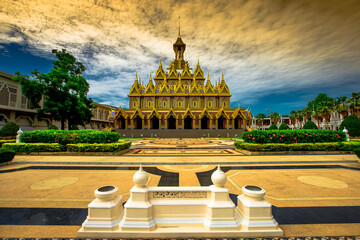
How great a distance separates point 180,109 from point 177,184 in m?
31.0

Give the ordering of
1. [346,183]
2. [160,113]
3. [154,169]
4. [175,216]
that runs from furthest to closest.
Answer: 1. [160,113]
2. [154,169]
3. [346,183]
4. [175,216]

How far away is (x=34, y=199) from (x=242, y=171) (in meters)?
8.63

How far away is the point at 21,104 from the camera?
2586cm

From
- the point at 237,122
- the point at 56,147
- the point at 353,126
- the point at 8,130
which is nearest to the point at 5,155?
the point at 56,147

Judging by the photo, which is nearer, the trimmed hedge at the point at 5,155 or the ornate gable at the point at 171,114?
the trimmed hedge at the point at 5,155

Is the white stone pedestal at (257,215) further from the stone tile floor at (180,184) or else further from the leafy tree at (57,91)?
the leafy tree at (57,91)

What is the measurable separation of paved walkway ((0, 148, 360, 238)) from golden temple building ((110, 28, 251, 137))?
24008 mm

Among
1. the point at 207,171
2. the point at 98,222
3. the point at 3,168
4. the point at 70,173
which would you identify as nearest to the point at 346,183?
the point at 207,171

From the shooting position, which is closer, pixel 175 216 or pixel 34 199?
pixel 175 216

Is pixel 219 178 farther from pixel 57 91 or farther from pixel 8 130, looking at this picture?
pixel 57 91

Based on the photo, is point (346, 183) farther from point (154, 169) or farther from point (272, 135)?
point (154, 169)

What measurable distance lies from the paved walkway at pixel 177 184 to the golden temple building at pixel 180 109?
78.8ft

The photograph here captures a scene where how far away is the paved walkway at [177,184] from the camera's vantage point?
3.48 meters

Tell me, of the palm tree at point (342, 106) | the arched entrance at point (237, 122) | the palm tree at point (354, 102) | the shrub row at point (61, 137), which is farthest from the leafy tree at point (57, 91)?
the palm tree at point (342, 106)
